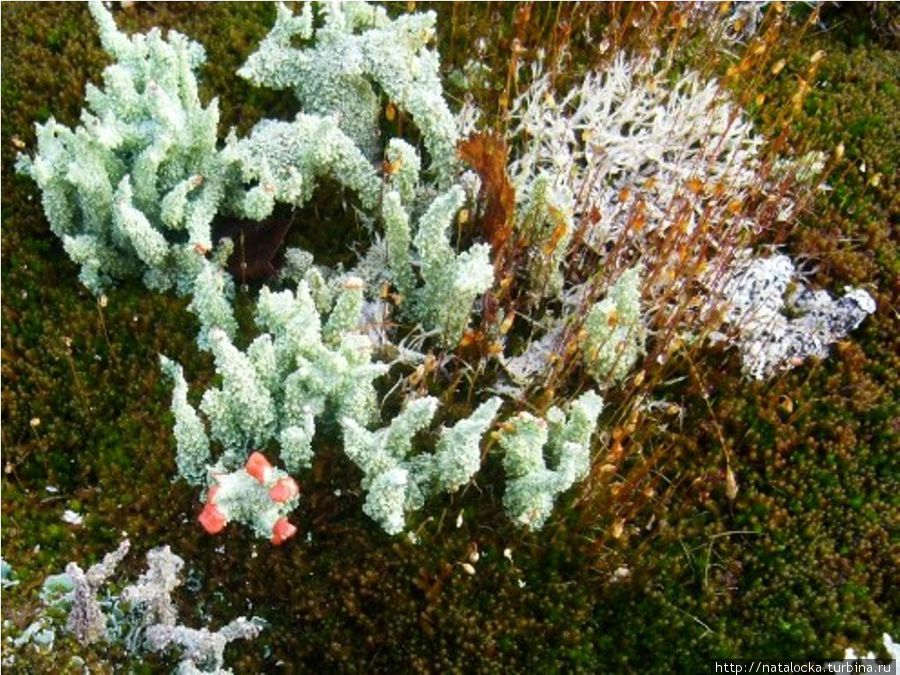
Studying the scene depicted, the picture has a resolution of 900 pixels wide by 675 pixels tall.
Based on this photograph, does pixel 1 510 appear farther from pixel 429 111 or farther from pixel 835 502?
pixel 835 502

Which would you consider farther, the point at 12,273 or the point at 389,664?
the point at 12,273

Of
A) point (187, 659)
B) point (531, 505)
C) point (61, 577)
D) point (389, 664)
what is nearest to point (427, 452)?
point (531, 505)

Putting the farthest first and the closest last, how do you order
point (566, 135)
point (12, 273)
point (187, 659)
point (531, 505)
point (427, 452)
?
point (566, 135)
point (12, 273)
point (427, 452)
point (531, 505)
point (187, 659)

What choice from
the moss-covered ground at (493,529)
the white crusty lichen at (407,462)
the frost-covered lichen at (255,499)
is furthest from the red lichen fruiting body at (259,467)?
the moss-covered ground at (493,529)

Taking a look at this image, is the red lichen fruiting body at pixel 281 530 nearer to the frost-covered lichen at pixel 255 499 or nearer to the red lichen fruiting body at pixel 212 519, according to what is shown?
the frost-covered lichen at pixel 255 499

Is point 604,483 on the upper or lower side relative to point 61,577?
upper

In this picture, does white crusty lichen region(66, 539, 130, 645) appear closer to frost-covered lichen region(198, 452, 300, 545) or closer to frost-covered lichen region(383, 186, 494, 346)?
frost-covered lichen region(198, 452, 300, 545)

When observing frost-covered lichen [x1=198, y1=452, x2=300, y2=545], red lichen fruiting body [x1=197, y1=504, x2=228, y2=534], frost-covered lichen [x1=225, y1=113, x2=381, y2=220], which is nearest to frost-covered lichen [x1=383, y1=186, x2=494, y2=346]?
frost-covered lichen [x1=225, y1=113, x2=381, y2=220]

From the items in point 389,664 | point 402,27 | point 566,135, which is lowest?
point 389,664
